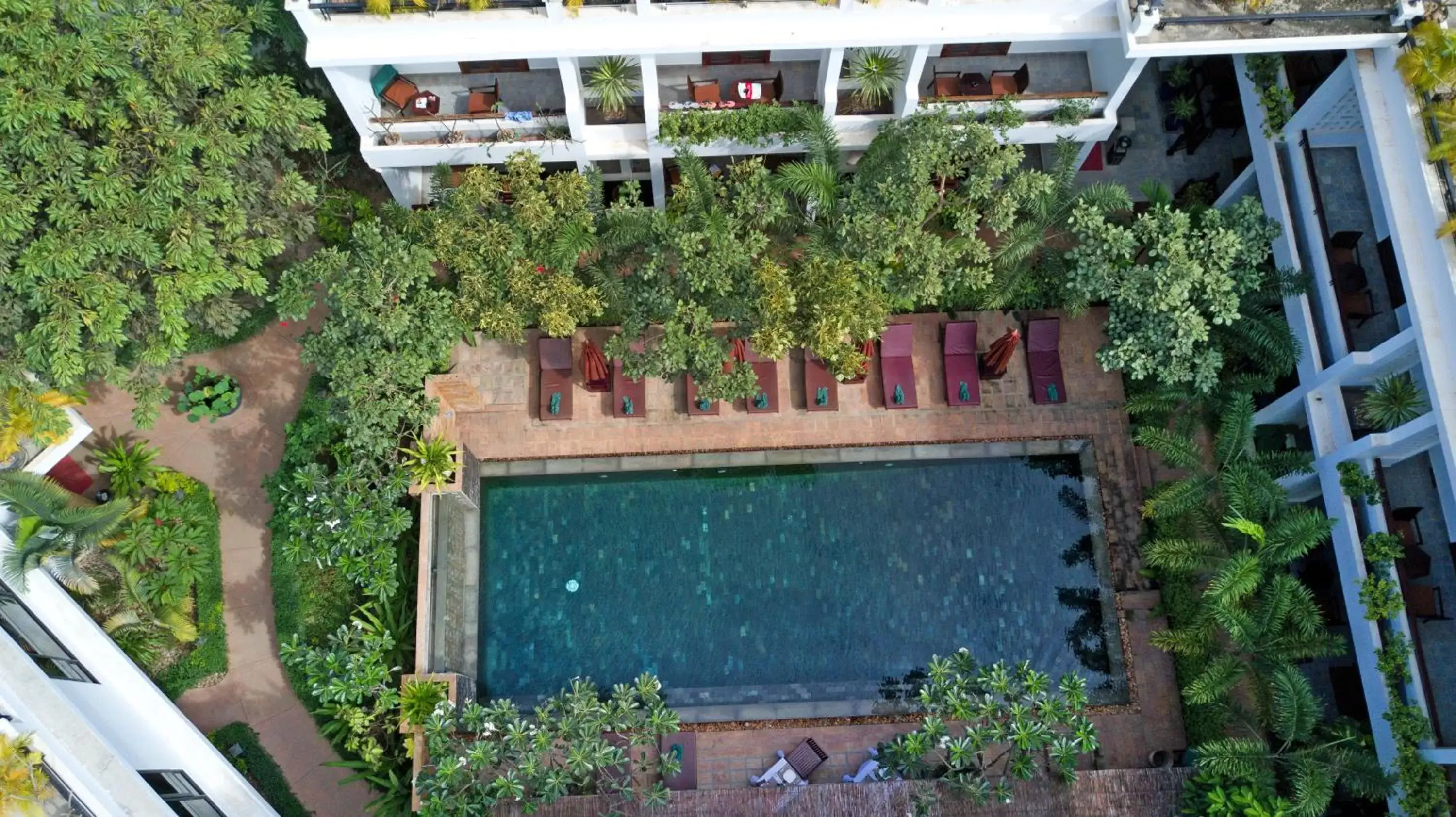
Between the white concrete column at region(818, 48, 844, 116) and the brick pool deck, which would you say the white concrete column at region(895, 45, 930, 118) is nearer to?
the white concrete column at region(818, 48, 844, 116)

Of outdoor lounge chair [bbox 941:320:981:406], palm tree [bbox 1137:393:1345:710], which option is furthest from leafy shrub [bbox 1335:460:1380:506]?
outdoor lounge chair [bbox 941:320:981:406]

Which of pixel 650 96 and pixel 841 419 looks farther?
pixel 841 419

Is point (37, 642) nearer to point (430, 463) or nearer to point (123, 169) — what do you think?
point (430, 463)

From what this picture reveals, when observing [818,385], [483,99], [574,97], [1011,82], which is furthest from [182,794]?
[1011,82]

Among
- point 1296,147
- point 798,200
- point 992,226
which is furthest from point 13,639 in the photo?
point 1296,147

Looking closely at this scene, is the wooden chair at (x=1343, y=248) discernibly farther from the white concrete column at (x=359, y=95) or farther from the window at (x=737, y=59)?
the white concrete column at (x=359, y=95)

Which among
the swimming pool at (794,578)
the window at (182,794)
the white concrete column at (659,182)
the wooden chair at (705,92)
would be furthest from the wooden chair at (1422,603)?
the window at (182,794)

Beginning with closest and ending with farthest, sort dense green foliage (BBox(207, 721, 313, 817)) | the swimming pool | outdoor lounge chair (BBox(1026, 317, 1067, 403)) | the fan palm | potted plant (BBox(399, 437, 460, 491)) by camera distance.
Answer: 1. the fan palm
2. potted plant (BBox(399, 437, 460, 491))
3. dense green foliage (BBox(207, 721, 313, 817))
4. the swimming pool
5. outdoor lounge chair (BBox(1026, 317, 1067, 403))
